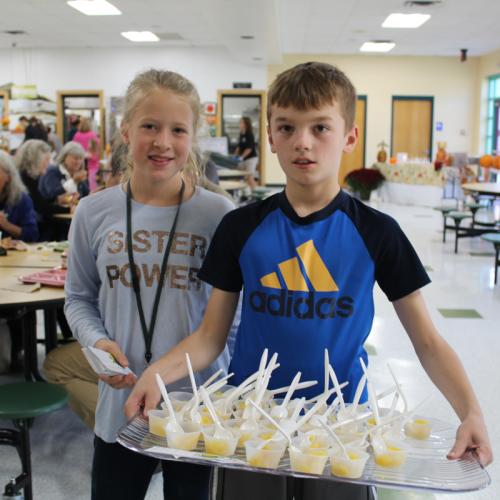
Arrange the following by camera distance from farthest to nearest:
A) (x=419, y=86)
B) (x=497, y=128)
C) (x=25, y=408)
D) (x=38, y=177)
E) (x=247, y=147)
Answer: (x=419, y=86), (x=497, y=128), (x=247, y=147), (x=38, y=177), (x=25, y=408)

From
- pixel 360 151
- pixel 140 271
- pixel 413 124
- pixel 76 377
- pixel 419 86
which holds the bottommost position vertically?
pixel 76 377

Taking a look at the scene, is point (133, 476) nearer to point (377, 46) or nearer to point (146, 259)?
point (146, 259)

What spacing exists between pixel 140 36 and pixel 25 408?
1260 centimetres

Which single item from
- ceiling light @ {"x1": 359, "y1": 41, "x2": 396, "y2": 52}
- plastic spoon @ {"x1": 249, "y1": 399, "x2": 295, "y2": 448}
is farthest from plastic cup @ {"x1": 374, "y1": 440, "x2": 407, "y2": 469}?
ceiling light @ {"x1": 359, "y1": 41, "x2": 396, "y2": 52}

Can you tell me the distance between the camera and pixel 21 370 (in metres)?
3.97

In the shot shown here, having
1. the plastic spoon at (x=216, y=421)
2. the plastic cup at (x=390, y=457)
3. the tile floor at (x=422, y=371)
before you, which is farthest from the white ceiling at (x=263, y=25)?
the plastic cup at (x=390, y=457)

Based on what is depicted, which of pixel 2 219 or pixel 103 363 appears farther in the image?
pixel 2 219

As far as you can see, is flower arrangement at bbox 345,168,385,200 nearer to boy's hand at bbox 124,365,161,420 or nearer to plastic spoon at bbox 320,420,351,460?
boy's hand at bbox 124,365,161,420

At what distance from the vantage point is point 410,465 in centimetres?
109

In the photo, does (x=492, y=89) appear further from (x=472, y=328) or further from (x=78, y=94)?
(x=472, y=328)

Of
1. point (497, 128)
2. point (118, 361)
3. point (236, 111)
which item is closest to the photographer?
point (118, 361)

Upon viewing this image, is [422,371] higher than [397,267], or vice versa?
[397,267]

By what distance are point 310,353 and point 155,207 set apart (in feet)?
1.81

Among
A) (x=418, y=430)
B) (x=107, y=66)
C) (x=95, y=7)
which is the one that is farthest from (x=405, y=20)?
(x=418, y=430)
